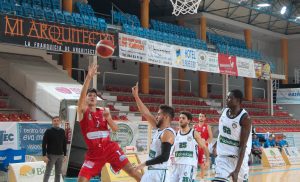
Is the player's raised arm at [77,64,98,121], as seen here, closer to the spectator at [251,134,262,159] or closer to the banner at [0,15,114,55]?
the banner at [0,15,114,55]

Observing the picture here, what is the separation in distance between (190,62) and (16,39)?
28.3ft

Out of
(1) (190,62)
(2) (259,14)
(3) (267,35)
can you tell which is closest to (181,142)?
(1) (190,62)

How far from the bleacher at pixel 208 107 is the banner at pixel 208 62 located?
250cm

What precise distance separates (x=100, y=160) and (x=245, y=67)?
18.3m

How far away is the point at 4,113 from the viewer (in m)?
15.1

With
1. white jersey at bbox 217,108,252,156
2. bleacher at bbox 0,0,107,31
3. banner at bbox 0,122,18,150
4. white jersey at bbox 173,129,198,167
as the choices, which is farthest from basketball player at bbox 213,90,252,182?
bleacher at bbox 0,0,107,31

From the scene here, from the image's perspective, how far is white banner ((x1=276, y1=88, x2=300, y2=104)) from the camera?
107 feet

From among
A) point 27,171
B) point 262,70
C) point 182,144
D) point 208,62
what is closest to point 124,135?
point 27,171

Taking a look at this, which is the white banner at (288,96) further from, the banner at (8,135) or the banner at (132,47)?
the banner at (8,135)

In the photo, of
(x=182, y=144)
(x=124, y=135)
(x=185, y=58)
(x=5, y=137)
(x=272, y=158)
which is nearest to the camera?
(x=182, y=144)

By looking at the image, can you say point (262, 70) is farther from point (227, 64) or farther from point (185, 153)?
point (185, 153)

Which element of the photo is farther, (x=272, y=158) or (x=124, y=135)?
(x=272, y=158)

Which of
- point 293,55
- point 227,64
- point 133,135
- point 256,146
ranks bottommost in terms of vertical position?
point 256,146

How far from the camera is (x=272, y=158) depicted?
1989 cm
